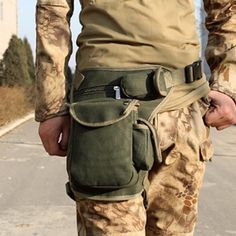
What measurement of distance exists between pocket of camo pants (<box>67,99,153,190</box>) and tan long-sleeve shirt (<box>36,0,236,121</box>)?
16 cm

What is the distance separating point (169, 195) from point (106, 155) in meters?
0.33

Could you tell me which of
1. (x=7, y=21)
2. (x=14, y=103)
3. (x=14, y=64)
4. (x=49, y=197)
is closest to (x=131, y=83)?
(x=49, y=197)

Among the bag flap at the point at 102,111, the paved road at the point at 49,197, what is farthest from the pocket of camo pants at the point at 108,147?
the paved road at the point at 49,197

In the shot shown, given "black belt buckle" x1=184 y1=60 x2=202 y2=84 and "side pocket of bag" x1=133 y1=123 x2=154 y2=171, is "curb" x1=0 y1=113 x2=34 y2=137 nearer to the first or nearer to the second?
"black belt buckle" x1=184 y1=60 x2=202 y2=84

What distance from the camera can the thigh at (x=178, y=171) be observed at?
7.38 ft

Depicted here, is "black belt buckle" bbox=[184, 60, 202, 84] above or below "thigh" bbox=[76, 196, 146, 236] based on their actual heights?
above

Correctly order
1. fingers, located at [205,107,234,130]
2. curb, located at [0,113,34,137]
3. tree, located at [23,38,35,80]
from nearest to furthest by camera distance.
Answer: fingers, located at [205,107,234,130], curb, located at [0,113,34,137], tree, located at [23,38,35,80]

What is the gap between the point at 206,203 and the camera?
607cm

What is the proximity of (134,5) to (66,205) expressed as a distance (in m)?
3.91

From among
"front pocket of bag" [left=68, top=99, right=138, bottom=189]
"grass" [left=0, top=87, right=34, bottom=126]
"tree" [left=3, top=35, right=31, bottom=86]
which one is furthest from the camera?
"tree" [left=3, top=35, right=31, bottom=86]

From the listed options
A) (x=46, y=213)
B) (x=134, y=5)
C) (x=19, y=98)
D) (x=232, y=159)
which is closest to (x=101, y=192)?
(x=134, y=5)

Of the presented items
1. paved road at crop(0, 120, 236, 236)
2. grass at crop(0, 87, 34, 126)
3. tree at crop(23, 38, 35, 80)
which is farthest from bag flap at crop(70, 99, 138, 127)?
tree at crop(23, 38, 35, 80)

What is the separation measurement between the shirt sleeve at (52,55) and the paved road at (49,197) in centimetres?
284

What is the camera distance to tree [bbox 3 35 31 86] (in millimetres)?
23328
